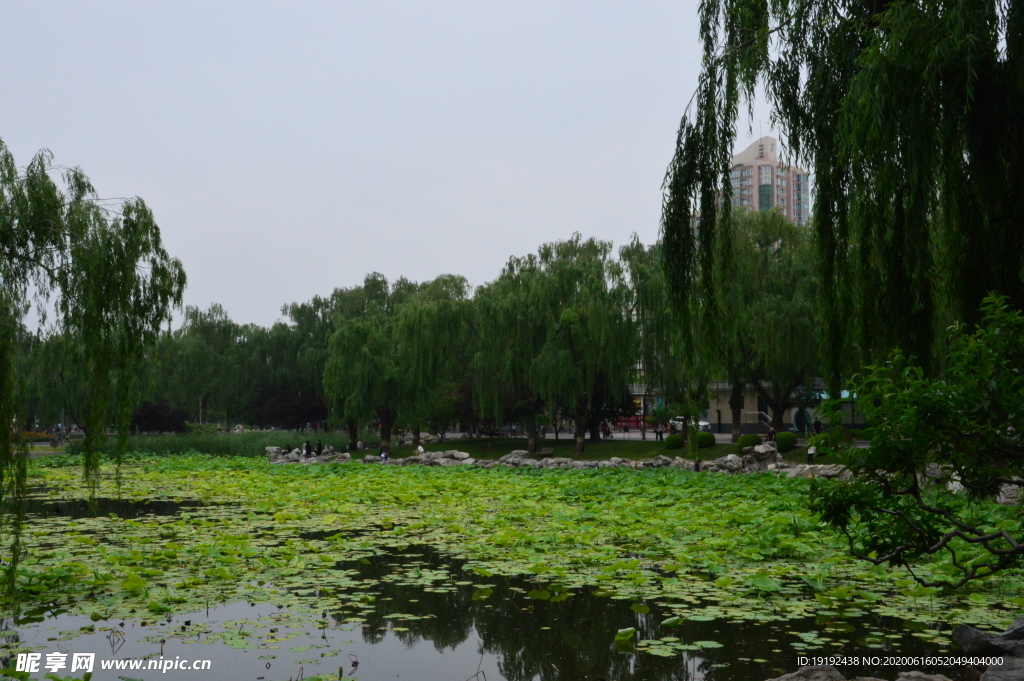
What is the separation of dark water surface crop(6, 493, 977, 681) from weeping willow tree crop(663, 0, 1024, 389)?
83.9 inches

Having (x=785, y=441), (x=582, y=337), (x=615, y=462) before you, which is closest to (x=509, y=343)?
(x=582, y=337)

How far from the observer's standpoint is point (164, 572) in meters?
6.59

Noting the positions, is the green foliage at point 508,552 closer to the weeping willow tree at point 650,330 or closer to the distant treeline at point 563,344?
the distant treeline at point 563,344

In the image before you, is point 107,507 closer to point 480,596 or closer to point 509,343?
point 480,596

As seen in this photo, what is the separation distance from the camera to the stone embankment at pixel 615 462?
18184mm

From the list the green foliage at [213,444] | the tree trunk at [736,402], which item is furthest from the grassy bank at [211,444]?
the tree trunk at [736,402]

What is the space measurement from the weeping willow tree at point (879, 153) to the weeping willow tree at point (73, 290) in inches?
168

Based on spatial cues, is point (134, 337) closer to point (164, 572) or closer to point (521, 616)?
point (164, 572)

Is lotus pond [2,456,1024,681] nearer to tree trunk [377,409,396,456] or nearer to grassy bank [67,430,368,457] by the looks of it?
tree trunk [377,409,396,456]

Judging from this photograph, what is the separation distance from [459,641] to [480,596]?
0.86m

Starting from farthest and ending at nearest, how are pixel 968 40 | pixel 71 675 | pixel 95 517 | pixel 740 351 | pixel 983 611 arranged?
1. pixel 740 351
2. pixel 95 517
3. pixel 983 611
4. pixel 968 40
5. pixel 71 675

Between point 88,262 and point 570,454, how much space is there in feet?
70.3

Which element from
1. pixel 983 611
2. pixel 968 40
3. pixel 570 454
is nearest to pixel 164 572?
pixel 983 611

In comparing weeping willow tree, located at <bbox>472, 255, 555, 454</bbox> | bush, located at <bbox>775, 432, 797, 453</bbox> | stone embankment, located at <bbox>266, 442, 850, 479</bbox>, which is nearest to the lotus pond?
stone embankment, located at <bbox>266, 442, 850, 479</bbox>
